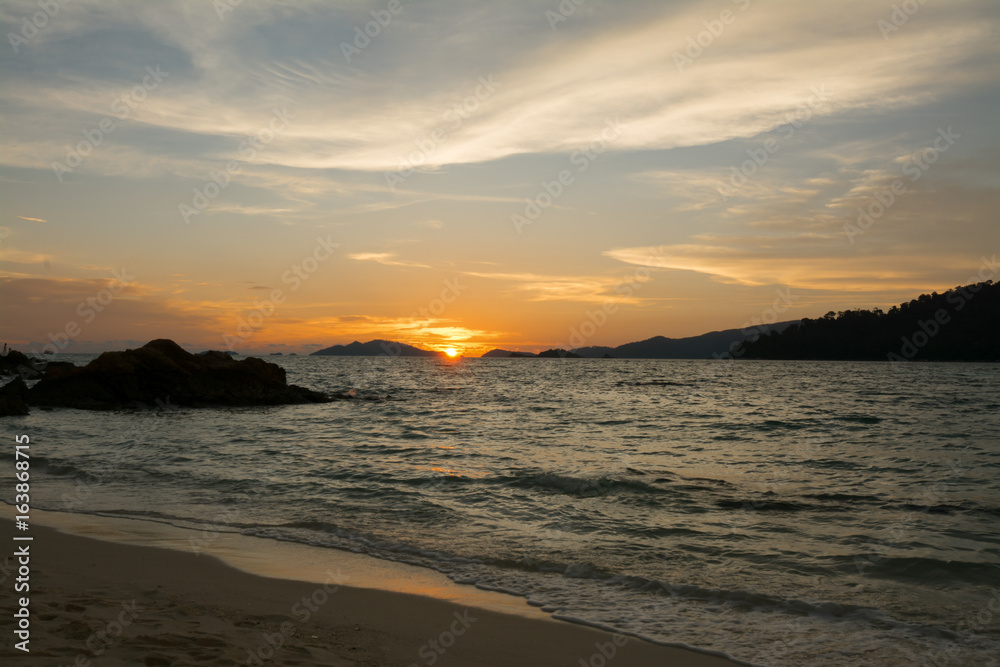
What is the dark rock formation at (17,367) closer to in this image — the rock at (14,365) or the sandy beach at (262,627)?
the rock at (14,365)

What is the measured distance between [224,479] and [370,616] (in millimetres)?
9915

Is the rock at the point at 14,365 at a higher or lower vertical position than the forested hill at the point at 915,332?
lower

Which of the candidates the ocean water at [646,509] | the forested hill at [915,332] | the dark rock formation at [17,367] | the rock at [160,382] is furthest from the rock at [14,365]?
the forested hill at [915,332]

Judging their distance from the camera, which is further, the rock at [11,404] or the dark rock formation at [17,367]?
the dark rock formation at [17,367]

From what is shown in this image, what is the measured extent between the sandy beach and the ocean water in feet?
2.49

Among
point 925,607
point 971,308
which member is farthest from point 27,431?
point 971,308

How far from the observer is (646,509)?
39.5ft

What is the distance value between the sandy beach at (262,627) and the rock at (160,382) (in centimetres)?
2853

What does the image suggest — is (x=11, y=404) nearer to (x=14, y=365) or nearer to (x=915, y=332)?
(x=14, y=365)

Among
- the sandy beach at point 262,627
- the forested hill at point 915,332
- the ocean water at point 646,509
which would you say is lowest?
the ocean water at point 646,509

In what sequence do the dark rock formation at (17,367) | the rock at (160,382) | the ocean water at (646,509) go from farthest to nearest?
the dark rock formation at (17,367)
the rock at (160,382)
the ocean water at (646,509)

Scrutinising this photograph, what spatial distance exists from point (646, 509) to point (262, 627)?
803 centimetres

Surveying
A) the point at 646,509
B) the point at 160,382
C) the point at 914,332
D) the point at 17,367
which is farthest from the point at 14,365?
the point at 914,332

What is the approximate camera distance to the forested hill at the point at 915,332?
445 feet
